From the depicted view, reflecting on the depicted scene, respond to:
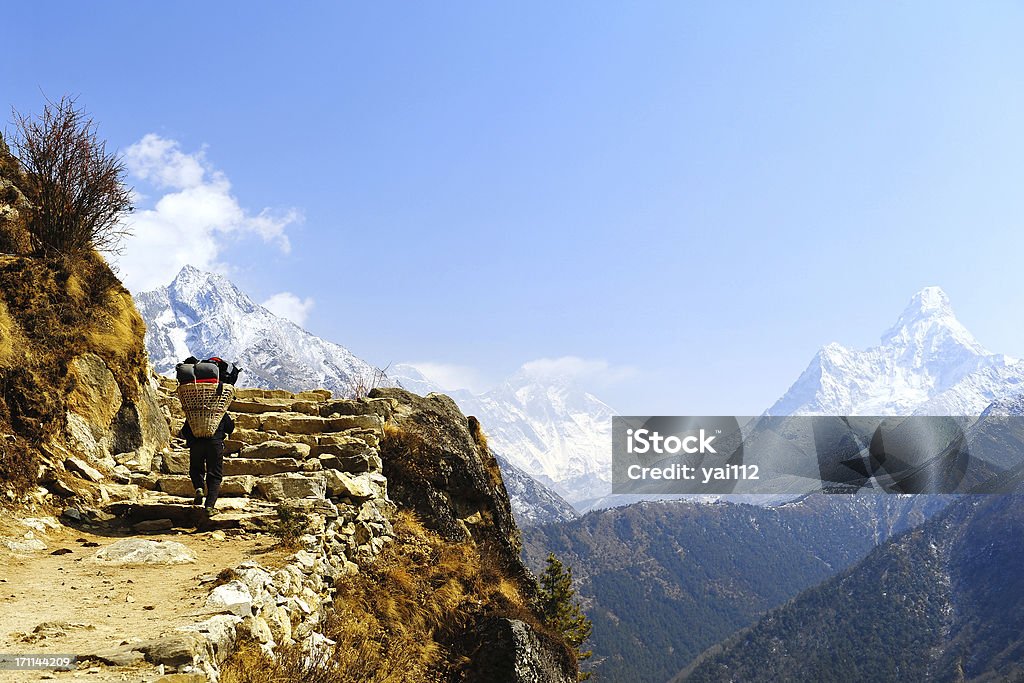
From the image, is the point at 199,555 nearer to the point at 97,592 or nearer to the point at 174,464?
the point at 97,592

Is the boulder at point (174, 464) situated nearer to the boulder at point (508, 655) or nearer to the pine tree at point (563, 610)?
the boulder at point (508, 655)

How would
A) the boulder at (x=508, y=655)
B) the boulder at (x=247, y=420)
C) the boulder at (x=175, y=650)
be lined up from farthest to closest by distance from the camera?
the boulder at (x=247, y=420), the boulder at (x=508, y=655), the boulder at (x=175, y=650)

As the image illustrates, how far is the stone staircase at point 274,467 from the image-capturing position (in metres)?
11.8

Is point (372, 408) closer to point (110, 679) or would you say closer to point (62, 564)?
point (62, 564)

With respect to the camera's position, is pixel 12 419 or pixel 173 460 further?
pixel 173 460

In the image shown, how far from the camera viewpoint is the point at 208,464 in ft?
39.3

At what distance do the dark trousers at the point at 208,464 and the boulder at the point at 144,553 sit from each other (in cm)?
167

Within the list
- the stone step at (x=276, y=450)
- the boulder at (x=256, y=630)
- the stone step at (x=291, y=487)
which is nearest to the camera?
the boulder at (x=256, y=630)

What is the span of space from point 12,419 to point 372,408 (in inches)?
332

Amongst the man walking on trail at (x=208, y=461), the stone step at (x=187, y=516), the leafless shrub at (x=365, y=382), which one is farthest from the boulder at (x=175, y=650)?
the leafless shrub at (x=365, y=382)

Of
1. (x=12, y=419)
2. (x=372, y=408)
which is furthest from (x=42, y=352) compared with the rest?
(x=372, y=408)

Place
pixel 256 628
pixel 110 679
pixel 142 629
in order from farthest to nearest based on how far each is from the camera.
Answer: pixel 256 628
pixel 142 629
pixel 110 679

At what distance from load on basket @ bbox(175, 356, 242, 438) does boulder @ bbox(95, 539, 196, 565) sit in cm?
228

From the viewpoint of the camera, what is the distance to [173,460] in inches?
563
